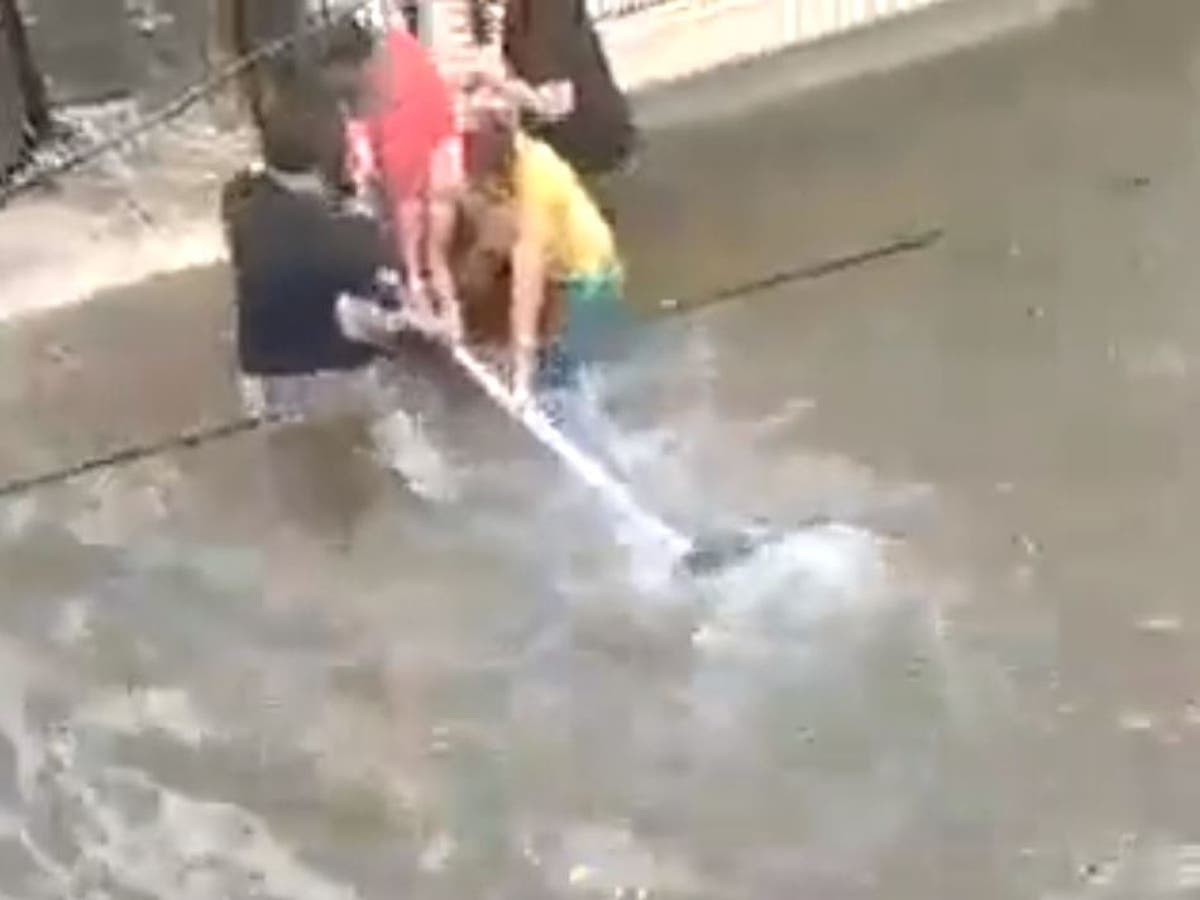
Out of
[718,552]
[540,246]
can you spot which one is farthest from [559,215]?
[718,552]

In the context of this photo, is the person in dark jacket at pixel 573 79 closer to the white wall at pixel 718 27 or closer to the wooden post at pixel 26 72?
the white wall at pixel 718 27

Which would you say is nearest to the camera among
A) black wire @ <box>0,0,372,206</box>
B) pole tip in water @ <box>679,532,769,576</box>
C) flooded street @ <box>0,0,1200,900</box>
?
flooded street @ <box>0,0,1200,900</box>

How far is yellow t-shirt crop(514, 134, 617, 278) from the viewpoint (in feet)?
2.81

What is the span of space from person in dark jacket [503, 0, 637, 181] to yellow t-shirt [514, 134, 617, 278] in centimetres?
1

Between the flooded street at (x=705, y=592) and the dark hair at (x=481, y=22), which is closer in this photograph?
the flooded street at (x=705, y=592)

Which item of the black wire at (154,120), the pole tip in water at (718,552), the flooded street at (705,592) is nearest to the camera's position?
the flooded street at (705,592)

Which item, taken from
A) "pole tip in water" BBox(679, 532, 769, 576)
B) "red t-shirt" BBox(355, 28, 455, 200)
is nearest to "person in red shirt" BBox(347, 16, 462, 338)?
"red t-shirt" BBox(355, 28, 455, 200)

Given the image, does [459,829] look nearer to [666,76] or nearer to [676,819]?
[676,819]

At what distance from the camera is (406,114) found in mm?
861

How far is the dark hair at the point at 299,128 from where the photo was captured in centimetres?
89

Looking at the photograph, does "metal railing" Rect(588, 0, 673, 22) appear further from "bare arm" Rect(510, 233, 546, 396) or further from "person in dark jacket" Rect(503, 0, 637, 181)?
"bare arm" Rect(510, 233, 546, 396)

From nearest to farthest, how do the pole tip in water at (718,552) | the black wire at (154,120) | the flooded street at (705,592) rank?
the flooded street at (705,592) < the pole tip in water at (718,552) < the black wire at (154,120)

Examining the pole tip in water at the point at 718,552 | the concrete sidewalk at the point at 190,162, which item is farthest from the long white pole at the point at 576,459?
the concrete sidewalk at the point at 190,162

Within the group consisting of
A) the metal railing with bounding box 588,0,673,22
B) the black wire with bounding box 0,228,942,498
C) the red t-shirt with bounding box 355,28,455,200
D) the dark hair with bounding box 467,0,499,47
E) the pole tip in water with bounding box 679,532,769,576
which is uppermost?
the dark hair with bounding box 467,0,499,47
